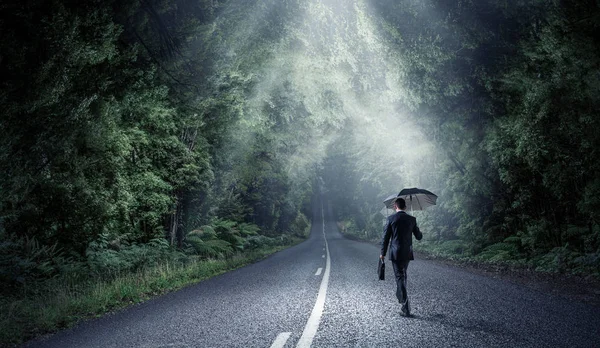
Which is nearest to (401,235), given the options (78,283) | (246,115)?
(78,283)

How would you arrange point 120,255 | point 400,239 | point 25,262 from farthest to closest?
point 120,255
point 25,262
point 400,239

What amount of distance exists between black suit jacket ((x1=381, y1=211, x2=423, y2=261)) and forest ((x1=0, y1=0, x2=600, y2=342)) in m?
5.45

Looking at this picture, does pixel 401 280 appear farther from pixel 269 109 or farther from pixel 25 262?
pixel 269 109

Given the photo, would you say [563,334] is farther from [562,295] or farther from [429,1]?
[429,1]

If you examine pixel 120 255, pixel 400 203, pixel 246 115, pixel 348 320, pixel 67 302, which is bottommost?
pixel 67 302

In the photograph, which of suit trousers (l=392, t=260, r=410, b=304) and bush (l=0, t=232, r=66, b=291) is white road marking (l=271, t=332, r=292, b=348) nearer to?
suit trousers (l=392, t=260, r=410, b=304)

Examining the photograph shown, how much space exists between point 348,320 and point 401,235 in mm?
1571

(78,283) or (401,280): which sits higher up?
A: (401,280)

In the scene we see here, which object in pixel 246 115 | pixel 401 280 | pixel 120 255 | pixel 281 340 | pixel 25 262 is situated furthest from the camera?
pixel 246 115

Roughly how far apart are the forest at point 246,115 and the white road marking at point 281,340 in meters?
3.78

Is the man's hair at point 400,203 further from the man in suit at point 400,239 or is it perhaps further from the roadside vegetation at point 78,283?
the roadside vegetation at point 78,283

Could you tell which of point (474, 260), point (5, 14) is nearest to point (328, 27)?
point (474, 260)

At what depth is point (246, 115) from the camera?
57.5 ft

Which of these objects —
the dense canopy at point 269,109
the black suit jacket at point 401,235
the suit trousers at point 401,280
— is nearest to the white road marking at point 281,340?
the suit trousers at point 401,280
